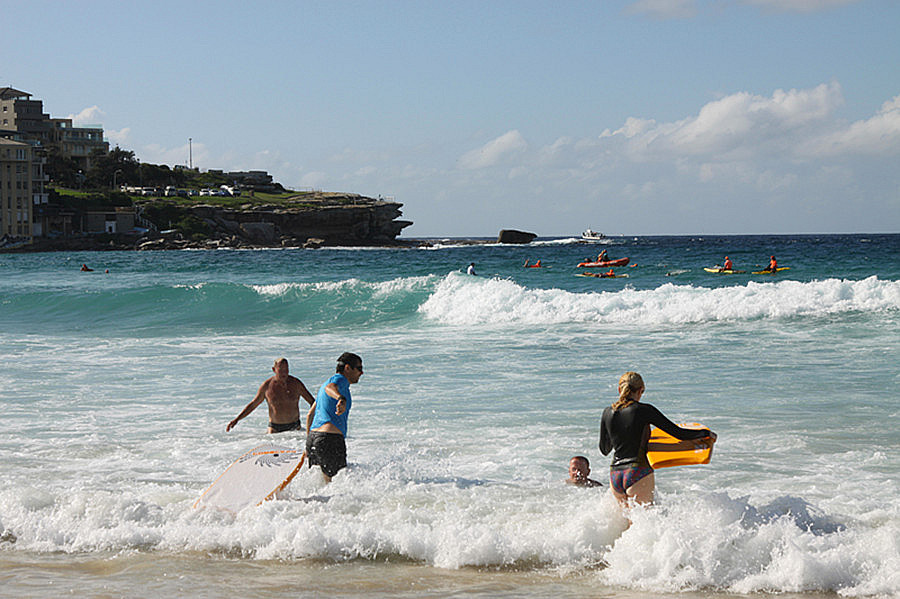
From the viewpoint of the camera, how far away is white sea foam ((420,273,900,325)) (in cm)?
2309

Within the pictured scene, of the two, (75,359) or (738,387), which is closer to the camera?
(738,387)

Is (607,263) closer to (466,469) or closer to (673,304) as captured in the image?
(673,304)

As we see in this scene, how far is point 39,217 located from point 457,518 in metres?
105

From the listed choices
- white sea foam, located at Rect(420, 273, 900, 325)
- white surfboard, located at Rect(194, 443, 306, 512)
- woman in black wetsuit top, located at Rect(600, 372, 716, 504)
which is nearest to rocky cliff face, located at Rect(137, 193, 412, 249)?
white sea foam, located at Rect(420, 273, 900, 325)

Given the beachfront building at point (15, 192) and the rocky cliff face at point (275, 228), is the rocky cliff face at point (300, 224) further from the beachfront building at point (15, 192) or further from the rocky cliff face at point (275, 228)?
the beachfront building at point (15, 192)

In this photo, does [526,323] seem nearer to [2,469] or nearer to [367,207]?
[2,469]

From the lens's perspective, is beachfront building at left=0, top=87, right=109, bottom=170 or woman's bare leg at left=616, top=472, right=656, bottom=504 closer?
woman's bare leg at left=616, top=472, right=656, bottom=504

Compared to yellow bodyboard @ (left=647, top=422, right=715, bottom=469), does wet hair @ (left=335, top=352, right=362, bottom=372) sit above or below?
above

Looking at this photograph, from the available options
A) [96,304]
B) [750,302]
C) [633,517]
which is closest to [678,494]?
[633,517]

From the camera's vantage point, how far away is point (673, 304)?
2422 cm

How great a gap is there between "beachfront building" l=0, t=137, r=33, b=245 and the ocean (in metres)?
83.1

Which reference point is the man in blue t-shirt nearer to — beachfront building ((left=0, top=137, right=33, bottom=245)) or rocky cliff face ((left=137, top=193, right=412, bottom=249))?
rocky cliff face ((left=137, top=193, right=412, bottom=249))

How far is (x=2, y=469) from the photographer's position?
898 cm

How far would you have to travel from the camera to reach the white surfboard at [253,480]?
752 cm
